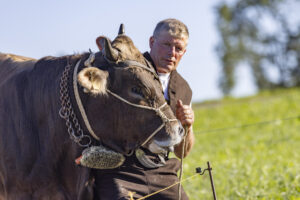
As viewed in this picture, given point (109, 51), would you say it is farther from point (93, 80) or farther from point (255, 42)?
point (255, 42)

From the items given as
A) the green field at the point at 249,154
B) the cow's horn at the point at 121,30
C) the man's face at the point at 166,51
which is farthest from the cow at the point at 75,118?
the green field at the point at 249,154

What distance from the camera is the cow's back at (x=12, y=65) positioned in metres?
5.03

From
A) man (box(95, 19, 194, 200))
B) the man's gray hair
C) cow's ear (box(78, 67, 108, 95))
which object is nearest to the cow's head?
cow's ear (box(78, 67, 108, 95))

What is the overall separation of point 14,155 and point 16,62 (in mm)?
1159

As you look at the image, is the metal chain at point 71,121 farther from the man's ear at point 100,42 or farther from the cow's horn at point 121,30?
the cow's horn at point 121,30

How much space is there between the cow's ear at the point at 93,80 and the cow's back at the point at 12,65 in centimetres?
105

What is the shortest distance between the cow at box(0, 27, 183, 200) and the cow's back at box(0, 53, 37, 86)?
0.20m

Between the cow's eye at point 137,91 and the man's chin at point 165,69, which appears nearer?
the cow's eye at point 137,91

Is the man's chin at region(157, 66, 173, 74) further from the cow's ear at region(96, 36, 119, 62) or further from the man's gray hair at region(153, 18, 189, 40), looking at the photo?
the cow's ear at region(96, 36, 119, 62)

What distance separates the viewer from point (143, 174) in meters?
4.49

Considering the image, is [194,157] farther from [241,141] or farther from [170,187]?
[170,187]

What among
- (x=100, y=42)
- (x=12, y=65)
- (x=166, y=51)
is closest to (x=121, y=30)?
(x=100, y=42)

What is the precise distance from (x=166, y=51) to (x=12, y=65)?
1.65m

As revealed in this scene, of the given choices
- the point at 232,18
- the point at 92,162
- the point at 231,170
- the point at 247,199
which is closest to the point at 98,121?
the point at 92,162
